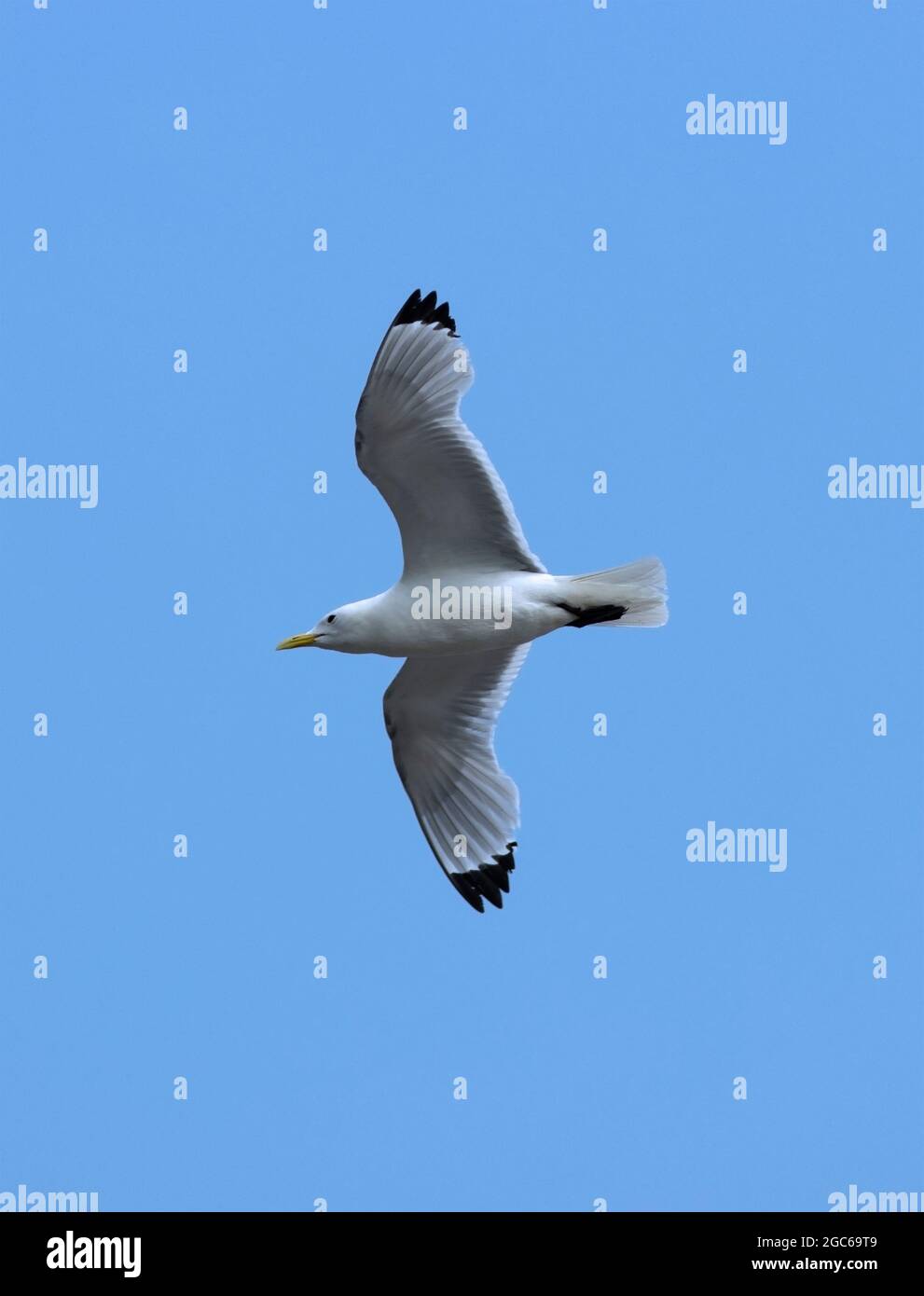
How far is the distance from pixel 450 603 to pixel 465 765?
85cm

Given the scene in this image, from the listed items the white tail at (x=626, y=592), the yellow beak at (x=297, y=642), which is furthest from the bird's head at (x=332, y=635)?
the white tail at (x=626, y=592)

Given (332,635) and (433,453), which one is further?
(332,635)

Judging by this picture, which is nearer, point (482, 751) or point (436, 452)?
point (436, 452)

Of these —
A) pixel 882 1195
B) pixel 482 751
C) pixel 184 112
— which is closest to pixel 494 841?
pixel 482 751

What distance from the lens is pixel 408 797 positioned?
24.0 ft

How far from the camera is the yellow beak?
692 centimetres

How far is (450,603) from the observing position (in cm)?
668

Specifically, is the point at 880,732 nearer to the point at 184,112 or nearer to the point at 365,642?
the point at 365,642

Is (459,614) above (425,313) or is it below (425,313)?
below

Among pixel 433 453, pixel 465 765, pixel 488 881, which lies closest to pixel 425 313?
pixel 433 453

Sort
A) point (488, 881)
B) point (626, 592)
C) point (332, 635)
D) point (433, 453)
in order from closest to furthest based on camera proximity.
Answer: point (433, 453)
point (626, 592)
point (332, 635)
point (488, 881)

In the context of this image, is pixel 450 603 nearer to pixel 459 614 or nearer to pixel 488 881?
pixel 459 614

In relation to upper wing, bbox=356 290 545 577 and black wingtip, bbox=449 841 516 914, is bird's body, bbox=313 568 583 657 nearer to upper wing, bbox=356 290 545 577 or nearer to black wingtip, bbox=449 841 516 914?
upper wing, bbox=356 290 545 577

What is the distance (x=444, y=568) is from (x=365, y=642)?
406 millimetres
